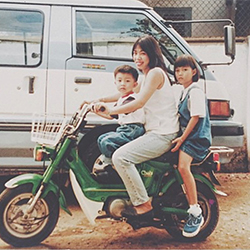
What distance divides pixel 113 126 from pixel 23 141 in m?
0.95

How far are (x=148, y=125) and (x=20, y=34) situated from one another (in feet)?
6.46

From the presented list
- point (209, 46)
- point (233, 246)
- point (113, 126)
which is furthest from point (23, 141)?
point (209, 46)

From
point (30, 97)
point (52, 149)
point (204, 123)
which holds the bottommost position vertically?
point (52, 149)

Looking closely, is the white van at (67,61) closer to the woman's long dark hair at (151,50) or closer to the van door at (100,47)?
the van door at (100,47)

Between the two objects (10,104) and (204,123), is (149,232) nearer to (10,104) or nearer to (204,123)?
(204,123)

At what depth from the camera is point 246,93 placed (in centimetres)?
677

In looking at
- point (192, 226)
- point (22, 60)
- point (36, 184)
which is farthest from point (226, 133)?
point (22, 60)

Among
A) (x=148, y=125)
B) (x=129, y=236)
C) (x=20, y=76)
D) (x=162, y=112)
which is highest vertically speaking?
(x=20, y=76)

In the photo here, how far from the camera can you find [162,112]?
11.4 ft

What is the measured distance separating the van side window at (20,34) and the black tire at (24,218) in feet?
5.52

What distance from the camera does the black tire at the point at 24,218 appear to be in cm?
339

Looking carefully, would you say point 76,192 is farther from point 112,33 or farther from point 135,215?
point 112,33

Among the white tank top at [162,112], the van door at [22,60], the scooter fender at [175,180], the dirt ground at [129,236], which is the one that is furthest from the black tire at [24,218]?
the van door at [22,60]

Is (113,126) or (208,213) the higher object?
(113,126)
